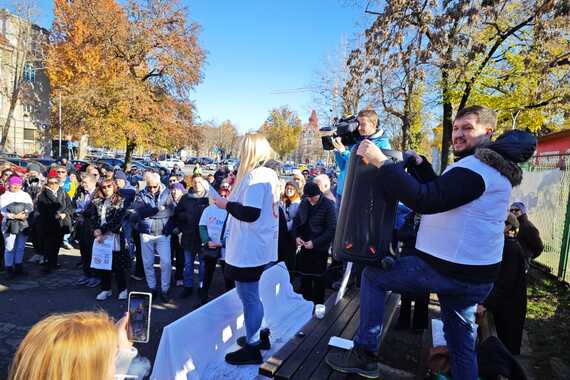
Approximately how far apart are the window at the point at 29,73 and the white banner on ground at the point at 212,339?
3737 centimetres

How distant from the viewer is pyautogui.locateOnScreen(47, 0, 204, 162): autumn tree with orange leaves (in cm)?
2403

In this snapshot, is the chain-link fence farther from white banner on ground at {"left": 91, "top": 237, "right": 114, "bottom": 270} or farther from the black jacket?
white banner on ground at {"left": 91, "top": 237, "right": 114, "bottom": 270}

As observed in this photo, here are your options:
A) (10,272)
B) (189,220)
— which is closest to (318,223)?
(189,220)

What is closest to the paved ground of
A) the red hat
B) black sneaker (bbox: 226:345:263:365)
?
black sneaker (bbox: 226:345:263:365)

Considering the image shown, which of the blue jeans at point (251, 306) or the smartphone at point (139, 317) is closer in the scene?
the smartphone at point (139, 317)

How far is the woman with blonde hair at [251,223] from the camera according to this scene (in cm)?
284

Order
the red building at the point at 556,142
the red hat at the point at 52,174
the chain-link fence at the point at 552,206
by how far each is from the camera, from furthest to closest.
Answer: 1. the red building at the point at 556,142
2. the red hat at the point at 52,174
3. the chain-link fence at the point at 552,206

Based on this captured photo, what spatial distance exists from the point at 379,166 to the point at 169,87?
2856 centimetres

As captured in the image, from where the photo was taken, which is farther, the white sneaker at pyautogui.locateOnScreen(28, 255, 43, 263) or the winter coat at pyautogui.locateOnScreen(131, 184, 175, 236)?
the white sneaker at pyautogui.locateOnScreen(28, 255, 43, 263)

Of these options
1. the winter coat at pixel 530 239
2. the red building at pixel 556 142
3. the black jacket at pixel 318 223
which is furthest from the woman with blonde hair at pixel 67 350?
the red building at pixel 556 142

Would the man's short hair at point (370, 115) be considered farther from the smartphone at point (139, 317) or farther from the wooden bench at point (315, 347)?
the smartphone at point (139, 317)

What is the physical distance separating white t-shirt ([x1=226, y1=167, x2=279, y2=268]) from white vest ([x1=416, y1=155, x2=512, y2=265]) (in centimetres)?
131

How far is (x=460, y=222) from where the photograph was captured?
1997 millimetres

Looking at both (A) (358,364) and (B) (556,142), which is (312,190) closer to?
(A) (358,364)
